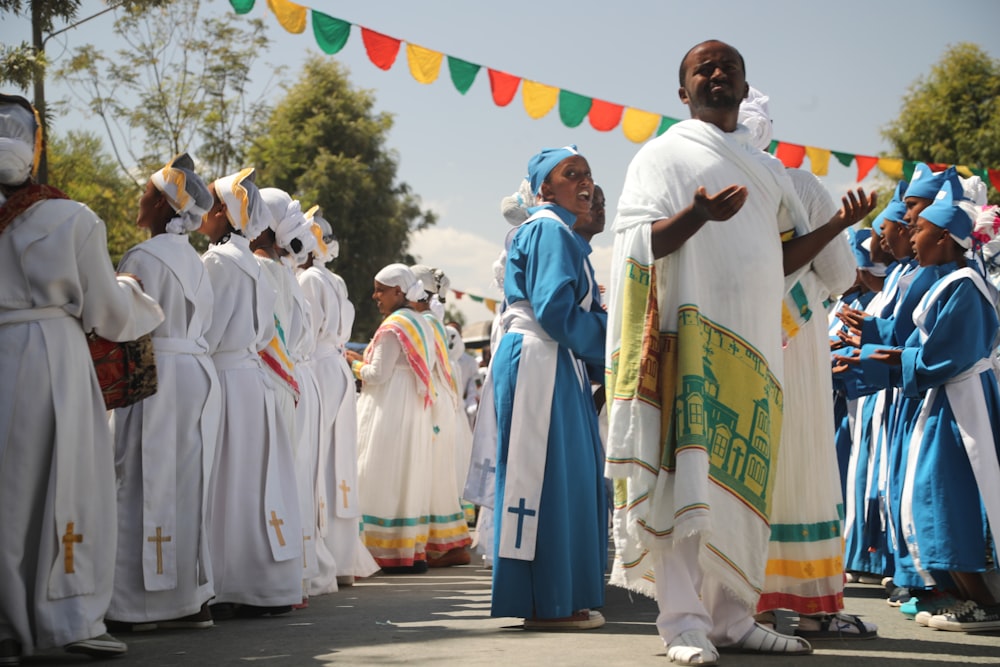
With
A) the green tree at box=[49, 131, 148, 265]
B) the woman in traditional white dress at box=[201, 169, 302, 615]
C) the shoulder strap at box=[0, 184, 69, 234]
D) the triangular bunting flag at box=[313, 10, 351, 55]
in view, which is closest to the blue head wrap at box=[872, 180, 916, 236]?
the woman in traditional white dress at box=[201, 169, 302, 615]

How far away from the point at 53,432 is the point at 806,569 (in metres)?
3.16

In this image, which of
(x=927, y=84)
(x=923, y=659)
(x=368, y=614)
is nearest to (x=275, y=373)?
(x=368, y=614)

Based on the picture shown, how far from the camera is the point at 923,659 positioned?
4.72m

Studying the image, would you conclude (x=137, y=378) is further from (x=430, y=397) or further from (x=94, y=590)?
(x=430, y=397)

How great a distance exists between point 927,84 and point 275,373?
35528mm

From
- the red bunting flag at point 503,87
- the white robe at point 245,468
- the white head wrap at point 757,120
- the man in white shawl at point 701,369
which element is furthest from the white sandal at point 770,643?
the red bunting flag at point 503,87

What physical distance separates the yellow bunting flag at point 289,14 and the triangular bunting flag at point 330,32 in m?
0.16

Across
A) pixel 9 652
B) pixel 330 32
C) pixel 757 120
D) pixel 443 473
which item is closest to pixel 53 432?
pixel 9 652

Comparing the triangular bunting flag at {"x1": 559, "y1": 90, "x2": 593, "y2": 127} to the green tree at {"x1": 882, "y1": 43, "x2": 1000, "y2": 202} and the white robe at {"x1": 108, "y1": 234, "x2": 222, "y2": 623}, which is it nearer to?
the white robe at {"x1": 108, "y1": 234, "x2": 222, "y2": 623}

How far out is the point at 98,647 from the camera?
16.3 ft

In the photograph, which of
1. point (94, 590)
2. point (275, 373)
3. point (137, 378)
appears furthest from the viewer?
point (275, 373)

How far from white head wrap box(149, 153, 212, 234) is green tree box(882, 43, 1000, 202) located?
32.6m

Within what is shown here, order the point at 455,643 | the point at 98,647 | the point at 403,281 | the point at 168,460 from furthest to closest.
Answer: the point at 403,281 → the point at 168,460 → the point at 455,643 → the point at 98,647

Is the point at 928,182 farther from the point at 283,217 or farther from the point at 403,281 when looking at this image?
the point at 403,281
